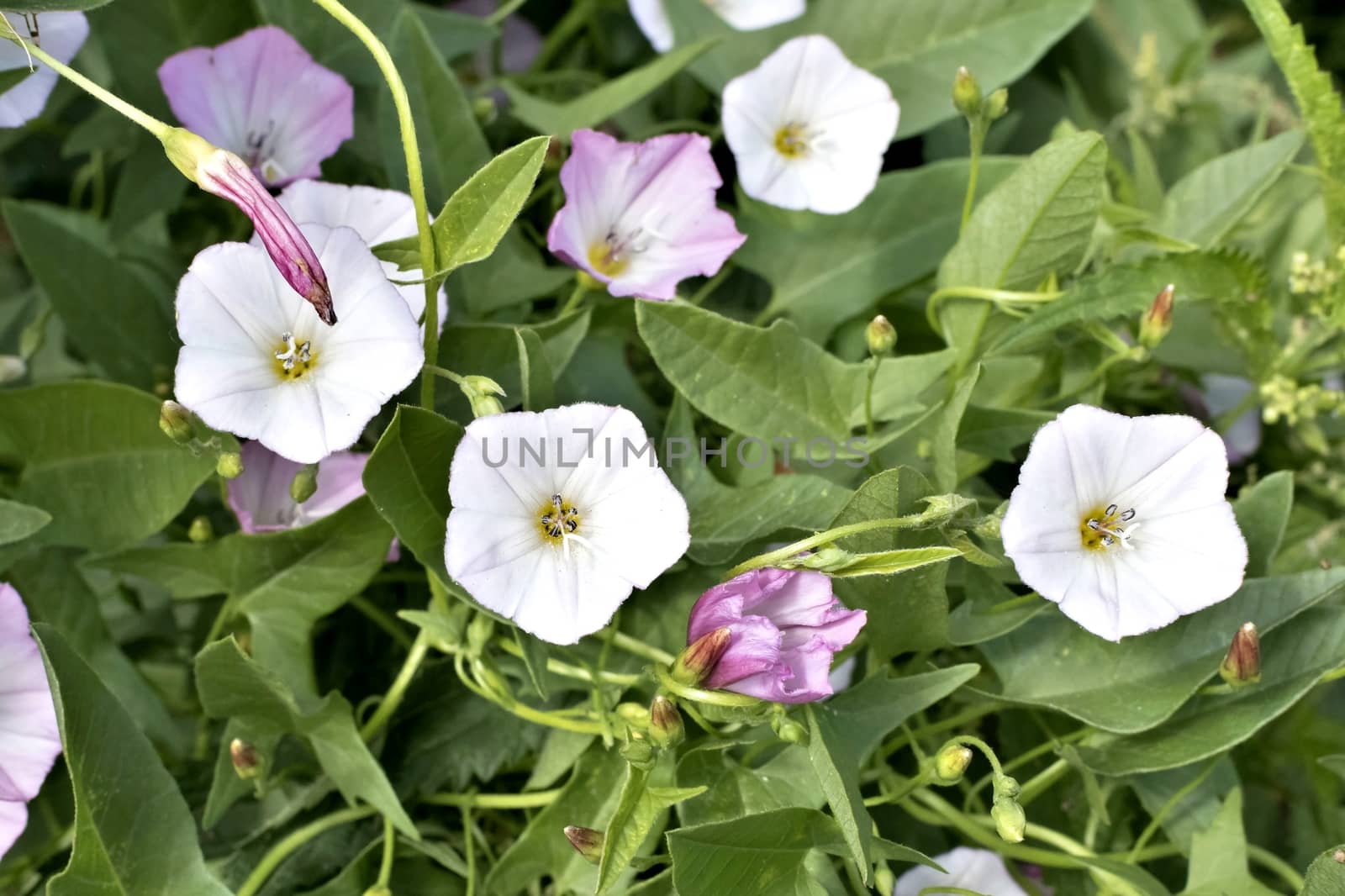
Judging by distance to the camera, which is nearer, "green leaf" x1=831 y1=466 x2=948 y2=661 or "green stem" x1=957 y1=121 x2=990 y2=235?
"green leaf" x1=831 y1=466 x2=948 y2=661

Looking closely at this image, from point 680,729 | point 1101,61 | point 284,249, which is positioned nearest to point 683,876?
point 680,729

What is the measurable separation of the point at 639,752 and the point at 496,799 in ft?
0.43

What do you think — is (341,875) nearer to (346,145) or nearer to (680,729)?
(680,729)

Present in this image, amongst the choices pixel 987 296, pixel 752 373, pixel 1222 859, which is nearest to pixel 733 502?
pixel 752 373

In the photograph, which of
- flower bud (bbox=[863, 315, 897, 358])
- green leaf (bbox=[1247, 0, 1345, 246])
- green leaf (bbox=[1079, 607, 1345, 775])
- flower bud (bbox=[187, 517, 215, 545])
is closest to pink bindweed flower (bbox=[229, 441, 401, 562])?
flower bud (bbox=[187, 517, 215, 545])

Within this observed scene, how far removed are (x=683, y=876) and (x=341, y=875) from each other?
0.16 meters

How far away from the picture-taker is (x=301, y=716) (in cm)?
51

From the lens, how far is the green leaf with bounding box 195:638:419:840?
489 millimetres

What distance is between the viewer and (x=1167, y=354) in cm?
68

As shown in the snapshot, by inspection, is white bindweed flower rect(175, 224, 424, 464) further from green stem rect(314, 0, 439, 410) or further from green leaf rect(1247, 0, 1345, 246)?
green leaf rect(1247, 0, 1345, 246)

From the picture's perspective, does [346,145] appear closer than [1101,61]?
Yes

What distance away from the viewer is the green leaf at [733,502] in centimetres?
50

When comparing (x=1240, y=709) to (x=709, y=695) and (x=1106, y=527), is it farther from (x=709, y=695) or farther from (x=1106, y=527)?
A: (x=709, y=695)

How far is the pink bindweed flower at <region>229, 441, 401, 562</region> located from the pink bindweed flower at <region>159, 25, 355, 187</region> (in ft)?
0.45
